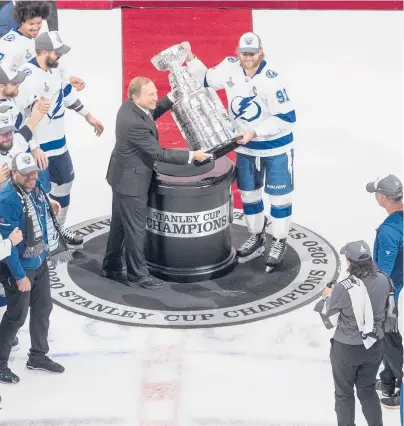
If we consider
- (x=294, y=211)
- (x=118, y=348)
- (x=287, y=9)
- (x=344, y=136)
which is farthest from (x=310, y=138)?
(x=118, y=348)

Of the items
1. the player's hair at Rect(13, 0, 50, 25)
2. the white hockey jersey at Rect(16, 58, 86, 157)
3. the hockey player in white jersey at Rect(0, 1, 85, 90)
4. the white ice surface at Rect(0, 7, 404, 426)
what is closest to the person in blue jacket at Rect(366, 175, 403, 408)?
the white ice surface at Rect(0, 7, 404, 426)

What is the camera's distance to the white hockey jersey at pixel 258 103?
25.5ft

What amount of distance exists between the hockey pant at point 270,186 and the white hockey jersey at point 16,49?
1.75 meters

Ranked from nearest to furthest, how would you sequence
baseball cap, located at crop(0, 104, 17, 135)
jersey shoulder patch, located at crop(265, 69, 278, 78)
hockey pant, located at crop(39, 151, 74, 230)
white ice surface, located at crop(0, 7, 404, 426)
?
white ice surface, located at crop(0, 7, 404, 426)
baseball cap, located at crop(0, 104, 17, 135)
jersey shoulder patch, located at crop(265, 69, 278, 78)
hockey pant, located at crop(39, 151, 74, 230)

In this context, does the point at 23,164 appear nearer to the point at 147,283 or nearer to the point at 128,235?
the point at 128,235

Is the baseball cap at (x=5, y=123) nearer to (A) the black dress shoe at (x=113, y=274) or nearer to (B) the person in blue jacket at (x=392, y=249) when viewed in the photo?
(A) the black dress shoe at (x=113, y=274)

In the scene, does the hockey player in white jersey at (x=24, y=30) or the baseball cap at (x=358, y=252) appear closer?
the baseball cap at (x=358, y=252)

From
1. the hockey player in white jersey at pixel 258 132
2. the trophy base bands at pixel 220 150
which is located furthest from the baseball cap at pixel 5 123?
the hockey player in white jersey at pixel 258 132

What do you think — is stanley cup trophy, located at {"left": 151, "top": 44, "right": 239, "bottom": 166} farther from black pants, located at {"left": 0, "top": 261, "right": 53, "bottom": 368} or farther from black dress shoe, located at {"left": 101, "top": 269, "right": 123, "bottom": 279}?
black pants, located at {"left": 0, "top": 261, "right": 53, "bottom": 368}

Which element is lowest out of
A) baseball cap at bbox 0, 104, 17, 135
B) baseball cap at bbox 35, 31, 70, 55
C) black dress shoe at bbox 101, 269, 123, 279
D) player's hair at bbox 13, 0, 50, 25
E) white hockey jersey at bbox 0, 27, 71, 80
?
black dress shoe at bbox 101, 269, 123, 279

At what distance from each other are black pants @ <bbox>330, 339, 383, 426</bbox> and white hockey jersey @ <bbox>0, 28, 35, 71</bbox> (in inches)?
135

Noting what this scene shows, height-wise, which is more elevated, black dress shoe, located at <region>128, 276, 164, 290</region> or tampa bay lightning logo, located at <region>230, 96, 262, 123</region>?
tampa bay lightning logo, located at <region>230, 96, 262, 123</region>

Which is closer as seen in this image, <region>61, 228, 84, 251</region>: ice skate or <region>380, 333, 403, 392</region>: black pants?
<region>380, 333, 403, 392</region>: black pants

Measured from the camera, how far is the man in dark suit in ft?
24.5
